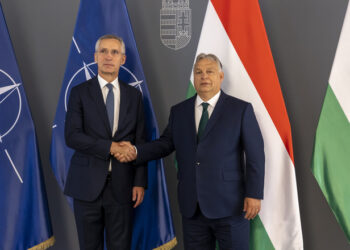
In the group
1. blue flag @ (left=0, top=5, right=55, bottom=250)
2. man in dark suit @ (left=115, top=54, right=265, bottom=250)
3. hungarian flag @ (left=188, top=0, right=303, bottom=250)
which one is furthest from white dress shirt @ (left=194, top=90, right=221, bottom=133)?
blue flag @ (left=0, top=5, right=55, bottom=250)

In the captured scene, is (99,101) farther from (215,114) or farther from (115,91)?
(215,114)

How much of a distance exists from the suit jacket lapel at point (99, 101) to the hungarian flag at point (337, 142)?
1.20 meters

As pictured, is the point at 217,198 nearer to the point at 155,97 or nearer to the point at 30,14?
the point at 155,97

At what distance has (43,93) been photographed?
2.69 meters

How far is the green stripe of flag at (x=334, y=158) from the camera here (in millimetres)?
1973

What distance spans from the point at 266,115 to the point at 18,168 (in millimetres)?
1603

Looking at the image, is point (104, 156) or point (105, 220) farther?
point (105, 220)

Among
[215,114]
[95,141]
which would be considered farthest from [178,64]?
[95,141]

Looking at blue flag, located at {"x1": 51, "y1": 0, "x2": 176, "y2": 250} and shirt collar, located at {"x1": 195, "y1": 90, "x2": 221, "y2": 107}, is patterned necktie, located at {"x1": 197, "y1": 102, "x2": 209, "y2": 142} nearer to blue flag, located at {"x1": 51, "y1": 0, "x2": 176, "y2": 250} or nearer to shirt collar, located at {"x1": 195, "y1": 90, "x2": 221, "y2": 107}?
shirt collar, located at {"x1": 195, "y1": 90, "x2": 221, "y2": 107}

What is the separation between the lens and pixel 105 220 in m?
1.98

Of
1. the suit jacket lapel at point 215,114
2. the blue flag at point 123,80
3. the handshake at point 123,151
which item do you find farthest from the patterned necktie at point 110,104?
the suit jacket lapel at point 215,114

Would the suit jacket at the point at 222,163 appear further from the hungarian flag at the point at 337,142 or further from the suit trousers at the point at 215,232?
the hungarian flag at the point at 337,142

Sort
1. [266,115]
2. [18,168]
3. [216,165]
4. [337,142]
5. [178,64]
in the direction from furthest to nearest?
[178,64] < [18,168] < [266,115] < [337,142] < [216,165]

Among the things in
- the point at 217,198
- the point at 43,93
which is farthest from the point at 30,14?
the point at 217,198
